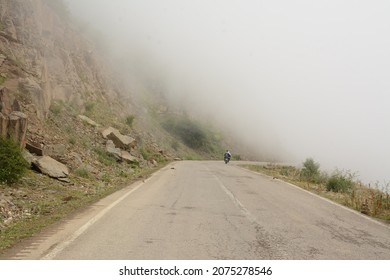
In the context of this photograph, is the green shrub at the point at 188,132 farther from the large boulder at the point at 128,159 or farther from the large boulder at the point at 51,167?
the large boulder at the point at 51,167

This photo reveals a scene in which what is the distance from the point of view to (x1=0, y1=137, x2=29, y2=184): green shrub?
38.6ft

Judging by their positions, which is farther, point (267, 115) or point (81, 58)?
point (267, 115)

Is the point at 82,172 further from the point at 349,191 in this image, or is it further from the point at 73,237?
the point at 349,191

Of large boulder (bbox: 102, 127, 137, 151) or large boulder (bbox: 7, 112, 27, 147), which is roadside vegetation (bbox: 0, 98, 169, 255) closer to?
large boulder (bbox: 102, 127, 137, 151)

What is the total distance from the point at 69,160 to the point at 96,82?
25.1m

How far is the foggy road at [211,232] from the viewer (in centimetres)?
618

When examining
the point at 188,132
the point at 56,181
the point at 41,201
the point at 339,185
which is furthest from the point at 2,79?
the point at 188,132

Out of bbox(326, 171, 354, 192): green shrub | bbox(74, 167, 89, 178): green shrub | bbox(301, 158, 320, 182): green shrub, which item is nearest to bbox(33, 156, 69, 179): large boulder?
bbox(74, 167, 89, 178): green shrub

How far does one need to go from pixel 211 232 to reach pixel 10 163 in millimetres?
7403

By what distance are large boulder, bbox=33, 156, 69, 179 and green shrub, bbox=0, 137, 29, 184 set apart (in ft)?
6.50

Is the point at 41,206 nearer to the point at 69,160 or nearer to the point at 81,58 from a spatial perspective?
the point at 69,160

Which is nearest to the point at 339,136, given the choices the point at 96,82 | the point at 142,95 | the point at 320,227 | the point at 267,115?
the point at 267,115

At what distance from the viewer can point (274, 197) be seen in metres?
13.6

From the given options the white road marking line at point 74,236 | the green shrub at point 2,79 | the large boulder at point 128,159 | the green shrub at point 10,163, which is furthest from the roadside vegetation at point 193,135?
the white road marking line at point 74,236
